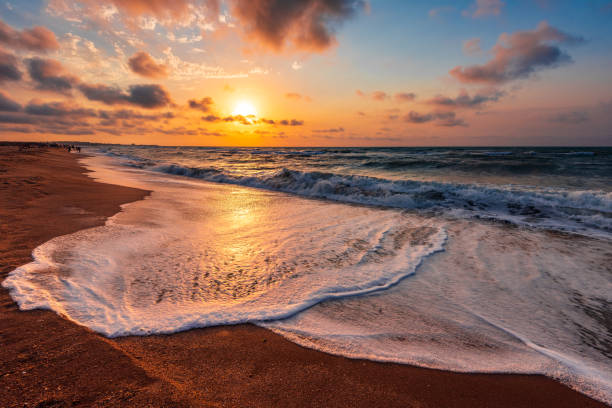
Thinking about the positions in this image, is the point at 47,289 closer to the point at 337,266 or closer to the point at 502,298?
the point at 337,266

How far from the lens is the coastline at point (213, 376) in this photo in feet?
6.13

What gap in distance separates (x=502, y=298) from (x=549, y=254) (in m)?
2.82

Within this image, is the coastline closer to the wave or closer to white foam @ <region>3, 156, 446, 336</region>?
white foam @ <region>3, 156, 446, 336</region>

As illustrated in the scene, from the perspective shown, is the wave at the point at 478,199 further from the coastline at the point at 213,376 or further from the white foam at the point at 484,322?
the coastline at the point at 213,376

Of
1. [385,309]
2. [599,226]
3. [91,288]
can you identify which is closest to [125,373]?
[91,288]

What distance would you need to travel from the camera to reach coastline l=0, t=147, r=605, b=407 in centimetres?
187

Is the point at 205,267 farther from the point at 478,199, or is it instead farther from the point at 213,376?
the point at 478,199

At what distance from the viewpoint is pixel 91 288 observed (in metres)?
3.26

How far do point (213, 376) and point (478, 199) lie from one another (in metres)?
12.0

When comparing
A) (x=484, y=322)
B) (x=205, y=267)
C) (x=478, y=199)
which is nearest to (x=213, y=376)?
(x=205, y=267)

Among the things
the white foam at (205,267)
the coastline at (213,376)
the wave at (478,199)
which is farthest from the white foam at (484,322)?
the wave at (478,199)

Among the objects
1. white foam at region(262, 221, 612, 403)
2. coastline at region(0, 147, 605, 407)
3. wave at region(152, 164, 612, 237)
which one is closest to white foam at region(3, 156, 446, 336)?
coastline at region(0, 147, 605, 407)

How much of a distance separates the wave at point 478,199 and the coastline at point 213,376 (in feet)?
25.3

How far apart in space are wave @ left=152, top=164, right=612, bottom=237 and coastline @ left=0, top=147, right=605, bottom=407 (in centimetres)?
771
